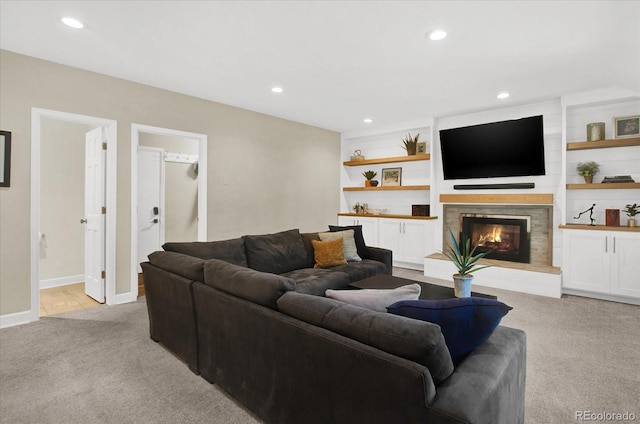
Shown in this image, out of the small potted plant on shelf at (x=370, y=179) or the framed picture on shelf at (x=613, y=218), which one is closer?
the framed picture on shelf at (x=613, y=218)

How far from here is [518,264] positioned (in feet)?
15.9

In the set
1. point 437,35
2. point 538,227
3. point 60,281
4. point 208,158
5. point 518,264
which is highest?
point 437,35

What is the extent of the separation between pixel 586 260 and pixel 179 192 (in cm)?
602

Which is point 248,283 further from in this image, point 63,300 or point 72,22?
point 63,300

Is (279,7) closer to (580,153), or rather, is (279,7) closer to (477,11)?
(477,11)

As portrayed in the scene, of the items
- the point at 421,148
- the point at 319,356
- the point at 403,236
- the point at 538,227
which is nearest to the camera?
the point at 319,356

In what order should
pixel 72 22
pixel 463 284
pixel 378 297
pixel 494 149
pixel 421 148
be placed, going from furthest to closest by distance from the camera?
pixel 421 148 < pixel 494 149 < pixel 72 22 < pixel 463 284 < pixel 378 297

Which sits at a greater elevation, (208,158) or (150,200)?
(208,158)

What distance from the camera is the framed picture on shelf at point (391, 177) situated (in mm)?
6492

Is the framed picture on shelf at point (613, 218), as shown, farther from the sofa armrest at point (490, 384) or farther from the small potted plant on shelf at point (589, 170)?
the sofa armrest at point (490, 384)

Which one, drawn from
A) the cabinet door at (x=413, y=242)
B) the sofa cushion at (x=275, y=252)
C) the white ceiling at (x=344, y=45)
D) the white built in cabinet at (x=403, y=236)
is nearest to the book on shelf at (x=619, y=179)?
the white ceiling at (x=344, y=45)

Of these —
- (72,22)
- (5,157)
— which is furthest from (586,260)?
(5,157)

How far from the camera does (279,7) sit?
250cm

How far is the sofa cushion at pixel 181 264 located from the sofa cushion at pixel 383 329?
37.4 inches
